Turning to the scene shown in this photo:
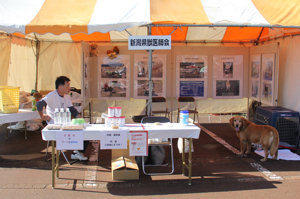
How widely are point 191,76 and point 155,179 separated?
434 cm

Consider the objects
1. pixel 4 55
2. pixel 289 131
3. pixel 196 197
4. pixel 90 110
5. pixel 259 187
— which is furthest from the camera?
pixel 90 110

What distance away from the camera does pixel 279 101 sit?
6961mm

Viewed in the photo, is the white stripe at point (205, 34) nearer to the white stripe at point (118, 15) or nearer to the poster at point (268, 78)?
the poster at point (268, 78)

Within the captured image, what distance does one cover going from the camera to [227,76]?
8.29 m

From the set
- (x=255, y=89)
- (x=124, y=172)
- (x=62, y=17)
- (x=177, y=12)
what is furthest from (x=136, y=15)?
(x=255, y=89)

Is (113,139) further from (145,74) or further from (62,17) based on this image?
(145,74)

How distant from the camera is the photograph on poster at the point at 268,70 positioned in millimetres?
6871

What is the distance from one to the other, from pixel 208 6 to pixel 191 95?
322 centimetres

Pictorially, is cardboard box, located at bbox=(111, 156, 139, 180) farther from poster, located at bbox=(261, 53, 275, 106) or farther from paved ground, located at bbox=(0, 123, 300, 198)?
poster, located at bbox=(261, 53, 275, 106)

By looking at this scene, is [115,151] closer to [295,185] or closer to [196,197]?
[196,197]

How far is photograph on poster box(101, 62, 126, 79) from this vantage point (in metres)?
7.94

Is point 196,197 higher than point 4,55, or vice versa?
point 4,55

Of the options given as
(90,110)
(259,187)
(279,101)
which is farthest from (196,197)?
(90,110)

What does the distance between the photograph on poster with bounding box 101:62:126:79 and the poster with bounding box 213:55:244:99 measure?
2494 millimetres
